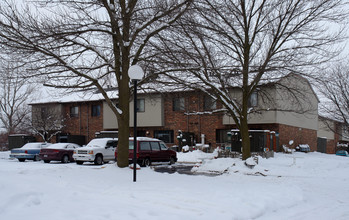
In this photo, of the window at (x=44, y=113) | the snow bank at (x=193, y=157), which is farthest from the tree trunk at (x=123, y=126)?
the window at (x=44, y=113)

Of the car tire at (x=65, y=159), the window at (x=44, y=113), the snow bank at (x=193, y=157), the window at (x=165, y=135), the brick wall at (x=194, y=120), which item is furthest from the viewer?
the window at (x=44, y=113)

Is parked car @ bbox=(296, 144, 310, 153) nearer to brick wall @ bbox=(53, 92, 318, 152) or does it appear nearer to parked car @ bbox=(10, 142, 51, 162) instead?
brick wall @ bbox=(53, 92, 318, 152)

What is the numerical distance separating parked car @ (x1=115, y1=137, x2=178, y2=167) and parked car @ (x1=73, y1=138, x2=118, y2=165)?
2753 millimetres

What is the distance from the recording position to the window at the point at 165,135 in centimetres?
3359

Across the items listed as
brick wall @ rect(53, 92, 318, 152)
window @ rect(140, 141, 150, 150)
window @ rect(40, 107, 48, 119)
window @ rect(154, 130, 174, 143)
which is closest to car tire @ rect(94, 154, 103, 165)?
window @ rect(140, 141, 150, 150)

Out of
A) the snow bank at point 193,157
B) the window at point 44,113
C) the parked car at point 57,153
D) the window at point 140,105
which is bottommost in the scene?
the snow bank at point 193,157

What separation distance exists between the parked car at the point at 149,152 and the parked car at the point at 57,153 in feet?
20.0

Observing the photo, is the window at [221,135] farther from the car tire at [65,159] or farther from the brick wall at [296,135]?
the car tire at [65,159]

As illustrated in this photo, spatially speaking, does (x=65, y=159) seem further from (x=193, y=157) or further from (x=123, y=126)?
(x=123, y=126)

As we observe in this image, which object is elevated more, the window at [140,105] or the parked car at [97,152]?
the window at [140,105]

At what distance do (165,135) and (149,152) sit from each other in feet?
45.6

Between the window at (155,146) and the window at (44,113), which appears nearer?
the window at (155,146)

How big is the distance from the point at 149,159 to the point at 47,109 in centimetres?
2036

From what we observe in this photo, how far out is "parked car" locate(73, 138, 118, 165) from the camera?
69.4 feet
